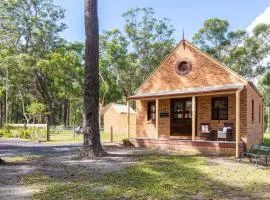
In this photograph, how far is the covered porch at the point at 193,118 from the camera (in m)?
16.6

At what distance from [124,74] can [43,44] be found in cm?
1184

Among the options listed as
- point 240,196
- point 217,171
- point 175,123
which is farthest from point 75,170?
point 175,123

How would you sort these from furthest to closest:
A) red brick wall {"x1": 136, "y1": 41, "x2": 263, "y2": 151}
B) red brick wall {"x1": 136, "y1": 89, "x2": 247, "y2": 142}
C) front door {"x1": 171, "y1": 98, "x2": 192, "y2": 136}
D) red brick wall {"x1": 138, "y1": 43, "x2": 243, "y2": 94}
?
front door {"x1": 171, "y1": 98, "x2": 192, "y2": 136}
red brick wall {"x1": 138, "y1": 43, "x2": 243, "y2": 94}
red brick wall {"x1": 136, "y1": 41, "x2": 263, "y2": 151}
red brick wall {"x1": 136, "y1": 89, "x2": 247, "y2": 142}

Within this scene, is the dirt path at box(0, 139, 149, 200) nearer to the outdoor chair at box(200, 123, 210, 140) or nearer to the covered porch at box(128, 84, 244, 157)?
the covered porch at box(128, 84, 244, 157)

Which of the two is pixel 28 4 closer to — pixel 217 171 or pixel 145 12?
pixel 145 12

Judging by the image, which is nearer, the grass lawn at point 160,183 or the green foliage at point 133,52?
the grass lawn at point 160,183

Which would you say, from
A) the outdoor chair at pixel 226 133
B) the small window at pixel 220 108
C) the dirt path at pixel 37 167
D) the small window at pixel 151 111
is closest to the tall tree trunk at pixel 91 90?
the dirt path at pixel 37 167

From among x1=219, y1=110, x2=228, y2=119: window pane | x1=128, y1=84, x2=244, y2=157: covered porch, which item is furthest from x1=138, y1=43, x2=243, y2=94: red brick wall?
x1=219, y1=110, x2=228, y2=119: window pane

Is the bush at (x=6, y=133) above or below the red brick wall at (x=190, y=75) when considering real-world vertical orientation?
below

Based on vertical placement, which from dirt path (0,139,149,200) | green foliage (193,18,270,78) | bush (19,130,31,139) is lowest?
dirt path (0,139,149,200)

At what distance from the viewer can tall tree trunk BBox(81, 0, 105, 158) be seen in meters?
14.1

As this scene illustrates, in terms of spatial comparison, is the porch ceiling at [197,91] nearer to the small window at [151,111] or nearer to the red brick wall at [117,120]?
the small window at [151,111]

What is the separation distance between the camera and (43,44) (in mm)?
47000

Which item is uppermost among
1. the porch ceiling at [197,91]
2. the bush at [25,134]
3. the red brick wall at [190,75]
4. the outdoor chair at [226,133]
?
the red brick wall at [190,75]
